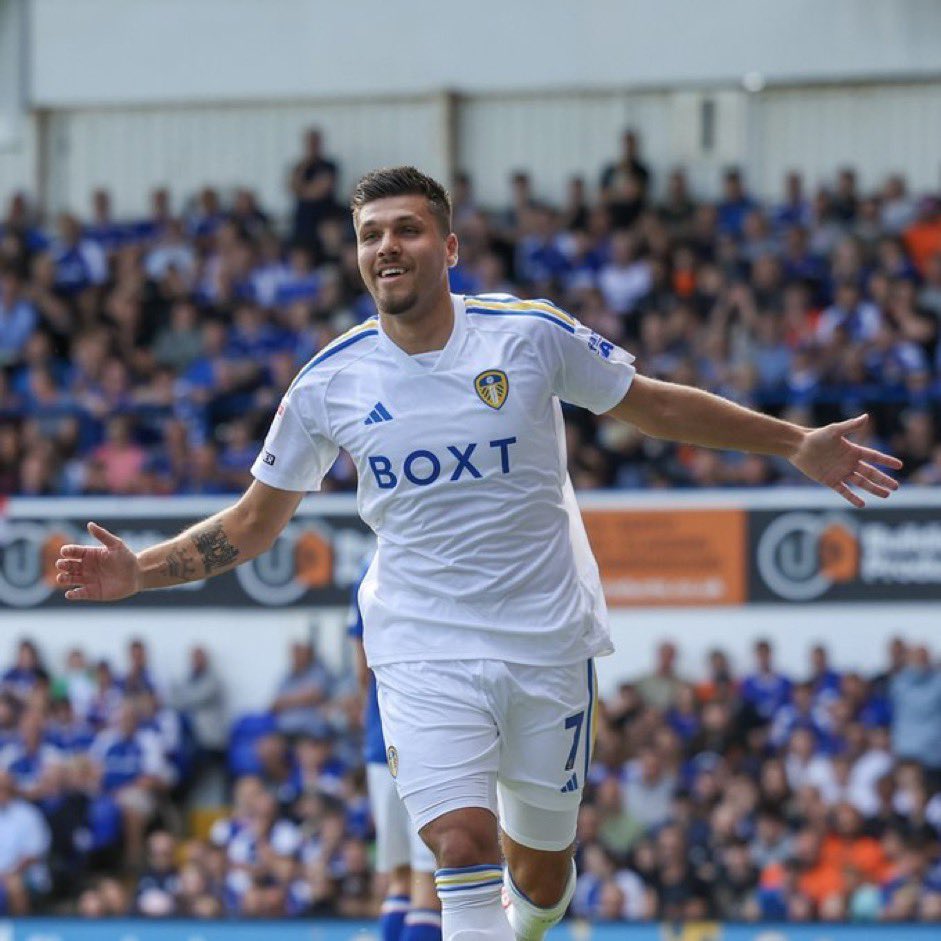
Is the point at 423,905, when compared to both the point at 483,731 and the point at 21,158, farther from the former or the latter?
the point at 21,158

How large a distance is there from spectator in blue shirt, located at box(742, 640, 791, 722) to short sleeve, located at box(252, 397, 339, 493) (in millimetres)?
9757

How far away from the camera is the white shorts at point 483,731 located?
5.78 m

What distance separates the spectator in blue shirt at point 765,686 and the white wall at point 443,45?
7554mm

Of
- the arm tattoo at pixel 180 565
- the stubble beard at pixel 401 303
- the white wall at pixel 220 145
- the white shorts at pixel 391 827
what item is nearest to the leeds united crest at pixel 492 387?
the stubble beard at pixel 401 303

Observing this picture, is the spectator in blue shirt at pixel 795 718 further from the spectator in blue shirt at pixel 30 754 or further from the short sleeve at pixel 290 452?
the short sleeve at pixel 290 452

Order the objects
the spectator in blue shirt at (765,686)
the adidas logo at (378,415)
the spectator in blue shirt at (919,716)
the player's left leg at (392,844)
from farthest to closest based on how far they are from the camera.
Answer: the spectator in blue shirt at (765,686) → the spectator in blue shirt at (919,716) → the player's left leg at (392,844) → the adidas logo at (378,415)

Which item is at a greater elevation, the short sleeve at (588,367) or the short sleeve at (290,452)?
the short sleeve at (588,367)

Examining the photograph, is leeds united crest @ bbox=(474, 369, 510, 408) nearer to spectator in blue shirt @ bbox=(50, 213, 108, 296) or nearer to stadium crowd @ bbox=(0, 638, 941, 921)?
stadium crowd @ bbox=(0, 638, 941, 921)

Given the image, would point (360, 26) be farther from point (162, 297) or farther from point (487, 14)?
point (162, 297)

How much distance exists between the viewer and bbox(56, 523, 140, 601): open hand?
5922 mm

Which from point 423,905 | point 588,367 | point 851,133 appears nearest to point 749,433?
point 588,367

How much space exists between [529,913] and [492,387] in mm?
1761

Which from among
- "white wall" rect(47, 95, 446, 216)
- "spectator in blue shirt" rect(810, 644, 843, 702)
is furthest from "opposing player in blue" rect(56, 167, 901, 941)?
"white wall" rect(47, 95, 446, 216)

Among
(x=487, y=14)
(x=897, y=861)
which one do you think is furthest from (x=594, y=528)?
(x=487, y=14)
